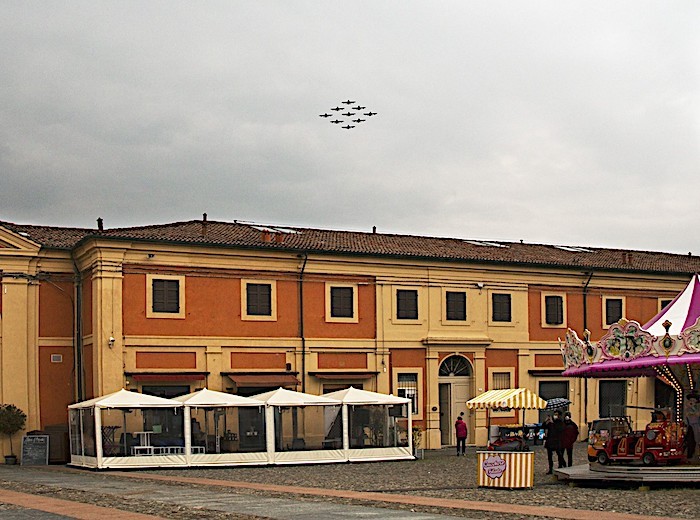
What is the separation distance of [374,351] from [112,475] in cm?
1333

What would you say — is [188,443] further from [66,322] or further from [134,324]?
[66,322]

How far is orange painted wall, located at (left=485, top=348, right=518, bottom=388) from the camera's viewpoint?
4488cm

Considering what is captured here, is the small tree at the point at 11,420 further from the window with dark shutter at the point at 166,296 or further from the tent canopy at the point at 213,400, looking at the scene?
the tent canopy at the point at 213,400

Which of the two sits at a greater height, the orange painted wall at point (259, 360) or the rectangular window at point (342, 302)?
the rectangular window at point (342, 302)

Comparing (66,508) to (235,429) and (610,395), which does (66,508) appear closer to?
(235,429)

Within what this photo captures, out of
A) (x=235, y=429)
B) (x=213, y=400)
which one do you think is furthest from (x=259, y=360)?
(x=213, y=400)

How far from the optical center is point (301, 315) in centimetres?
4131

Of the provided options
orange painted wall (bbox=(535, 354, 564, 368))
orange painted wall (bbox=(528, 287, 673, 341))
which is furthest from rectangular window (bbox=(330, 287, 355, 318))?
orange painted wall (bbox=(535, 354, 564, 368))

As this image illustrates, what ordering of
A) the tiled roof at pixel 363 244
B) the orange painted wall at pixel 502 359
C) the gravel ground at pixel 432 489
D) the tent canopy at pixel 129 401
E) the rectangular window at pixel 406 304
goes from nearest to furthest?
the gravel ground at pixel 432 489
the tent canopy at pixel 129 401
the tiled roof at pixel 363 244
the rectangular window at pixel 406 304
the orange painted wall at pixel 502 359

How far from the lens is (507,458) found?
25109 mm

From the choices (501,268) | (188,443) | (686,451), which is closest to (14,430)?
(188,443)

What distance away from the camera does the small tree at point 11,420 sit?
38.0m

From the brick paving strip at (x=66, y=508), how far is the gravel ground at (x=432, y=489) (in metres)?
0.49

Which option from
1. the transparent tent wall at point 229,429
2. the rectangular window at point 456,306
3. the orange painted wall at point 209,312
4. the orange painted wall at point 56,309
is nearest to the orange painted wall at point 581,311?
the rectangular window at point 456,306
